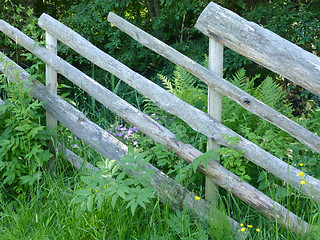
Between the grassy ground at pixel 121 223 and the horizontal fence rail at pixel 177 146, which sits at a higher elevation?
the horizontal fence rail at pixel 177 146

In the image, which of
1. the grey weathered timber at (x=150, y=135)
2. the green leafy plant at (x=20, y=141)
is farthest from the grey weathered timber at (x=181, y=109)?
the green leafy plant at (x=20, y=141)

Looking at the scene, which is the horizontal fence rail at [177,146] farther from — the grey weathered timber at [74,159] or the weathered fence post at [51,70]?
the grey weathered timber at [74,159]

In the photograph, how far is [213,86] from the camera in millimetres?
2508

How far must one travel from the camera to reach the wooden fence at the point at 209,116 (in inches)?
88.4

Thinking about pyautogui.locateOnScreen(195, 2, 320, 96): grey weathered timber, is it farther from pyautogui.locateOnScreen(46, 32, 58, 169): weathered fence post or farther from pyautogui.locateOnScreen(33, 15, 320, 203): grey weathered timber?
pyautogui.locateOnScreen(46, 32, 58, 169): weathered fence post

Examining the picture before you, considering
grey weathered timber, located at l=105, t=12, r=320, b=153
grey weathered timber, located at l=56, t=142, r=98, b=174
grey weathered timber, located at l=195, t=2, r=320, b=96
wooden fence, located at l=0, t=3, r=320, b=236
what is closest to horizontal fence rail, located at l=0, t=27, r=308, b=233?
wooden fence, located at l=0, t=3, r=320, b=236

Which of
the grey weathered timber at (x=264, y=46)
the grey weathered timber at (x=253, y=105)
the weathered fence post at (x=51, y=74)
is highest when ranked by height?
the grey weathered timber at (x=264, y=46)

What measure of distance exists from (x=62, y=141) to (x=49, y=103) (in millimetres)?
355

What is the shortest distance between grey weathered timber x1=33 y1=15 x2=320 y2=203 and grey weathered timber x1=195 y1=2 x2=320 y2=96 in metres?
0.28

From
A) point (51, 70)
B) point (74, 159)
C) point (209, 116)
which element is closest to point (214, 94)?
point (209, 116)

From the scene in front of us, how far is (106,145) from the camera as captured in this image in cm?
302

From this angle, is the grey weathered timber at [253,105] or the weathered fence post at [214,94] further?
the weathered fence post at [214,94]

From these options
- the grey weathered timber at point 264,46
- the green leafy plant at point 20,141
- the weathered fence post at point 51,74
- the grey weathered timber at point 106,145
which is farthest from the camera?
the weathered fence post at point 51,74

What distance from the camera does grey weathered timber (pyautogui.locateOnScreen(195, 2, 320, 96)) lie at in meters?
2.10
